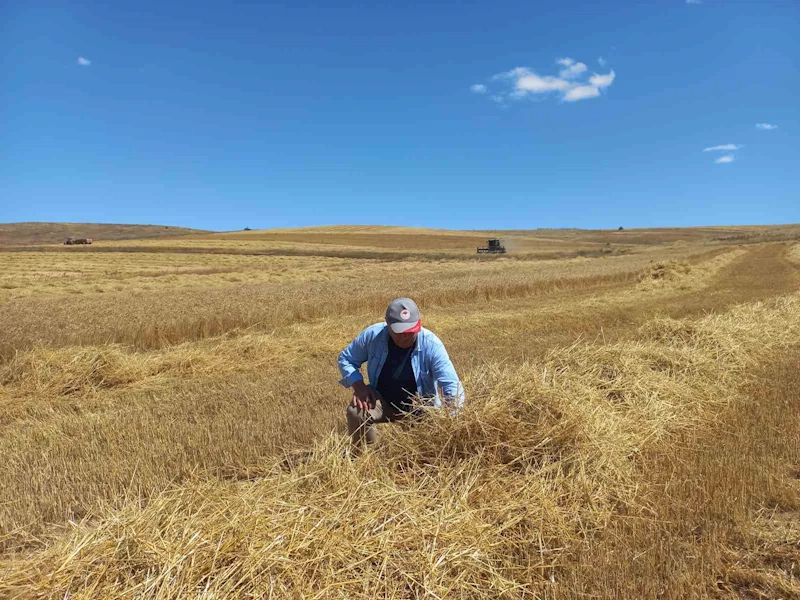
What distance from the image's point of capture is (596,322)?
1170 cm

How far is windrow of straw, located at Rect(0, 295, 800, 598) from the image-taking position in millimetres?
2559

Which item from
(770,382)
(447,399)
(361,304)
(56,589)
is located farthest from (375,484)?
(361,304)

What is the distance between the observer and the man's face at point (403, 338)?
149 inches

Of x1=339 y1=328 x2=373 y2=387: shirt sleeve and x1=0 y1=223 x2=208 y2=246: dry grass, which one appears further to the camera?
x1=0 y1=223 x2=208 y2=246: dry grass

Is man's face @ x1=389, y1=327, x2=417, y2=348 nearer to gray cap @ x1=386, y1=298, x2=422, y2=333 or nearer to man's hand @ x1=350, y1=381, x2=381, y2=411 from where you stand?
gray cap @ x1=386, y1=298, x2=422, y2=333

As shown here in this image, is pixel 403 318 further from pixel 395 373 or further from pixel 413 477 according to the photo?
pixel 413 477

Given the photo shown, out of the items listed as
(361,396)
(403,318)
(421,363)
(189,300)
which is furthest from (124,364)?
(189,300)

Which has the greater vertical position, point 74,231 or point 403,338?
point 74,231

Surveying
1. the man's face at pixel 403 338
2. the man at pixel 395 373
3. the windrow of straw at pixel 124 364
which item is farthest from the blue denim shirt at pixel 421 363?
the windrow of straw at pixel 124 364

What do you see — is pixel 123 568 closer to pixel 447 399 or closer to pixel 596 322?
pixel 447 399

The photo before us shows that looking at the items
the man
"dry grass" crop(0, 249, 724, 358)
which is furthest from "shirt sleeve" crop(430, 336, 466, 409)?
"dry grass" crop(0, 249, 724, 358)

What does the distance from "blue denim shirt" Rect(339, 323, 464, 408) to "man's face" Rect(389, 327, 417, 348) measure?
111 millimetres

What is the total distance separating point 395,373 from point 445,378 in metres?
0.46

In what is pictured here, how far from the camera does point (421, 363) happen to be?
4.05 metres
